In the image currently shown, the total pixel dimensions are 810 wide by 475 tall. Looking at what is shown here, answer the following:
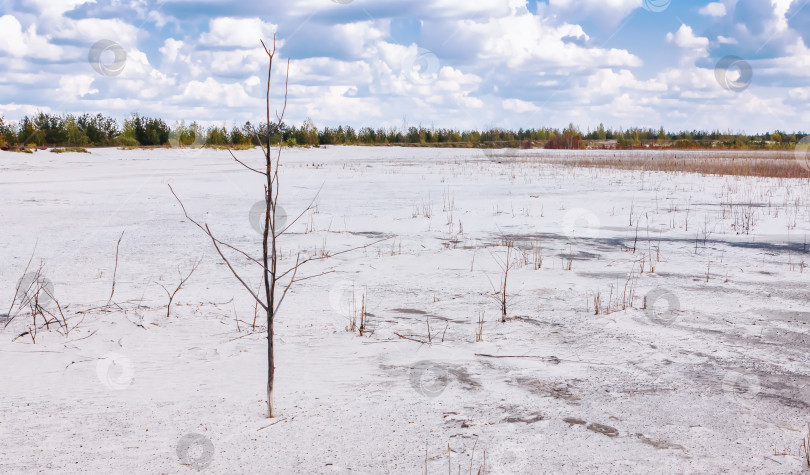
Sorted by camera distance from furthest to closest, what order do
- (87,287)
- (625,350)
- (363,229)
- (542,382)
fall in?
(363,229) < (87,287) < (625,350) < (542,382)

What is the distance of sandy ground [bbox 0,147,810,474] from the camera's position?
2758 millimetres

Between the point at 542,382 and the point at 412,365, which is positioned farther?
the point at 412,365

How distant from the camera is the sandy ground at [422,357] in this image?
9.05ft

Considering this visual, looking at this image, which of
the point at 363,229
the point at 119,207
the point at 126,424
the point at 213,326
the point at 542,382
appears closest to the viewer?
the point at 126,424

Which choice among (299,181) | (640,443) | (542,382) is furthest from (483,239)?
(299,181)

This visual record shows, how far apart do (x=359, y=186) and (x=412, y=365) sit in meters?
12.0

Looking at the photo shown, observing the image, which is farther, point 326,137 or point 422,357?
point 326,137

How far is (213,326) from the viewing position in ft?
14.7

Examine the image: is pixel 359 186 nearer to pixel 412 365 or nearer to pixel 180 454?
pixel 412 365

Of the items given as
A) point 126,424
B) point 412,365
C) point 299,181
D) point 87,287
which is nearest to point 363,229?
point 87,287

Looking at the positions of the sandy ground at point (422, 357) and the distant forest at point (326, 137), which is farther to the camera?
the distant forest at point (326, 137)

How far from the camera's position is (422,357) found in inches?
153

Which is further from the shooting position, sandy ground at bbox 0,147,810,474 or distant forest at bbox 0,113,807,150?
distant forest at bbox 0,113,807,150

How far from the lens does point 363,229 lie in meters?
9.08
